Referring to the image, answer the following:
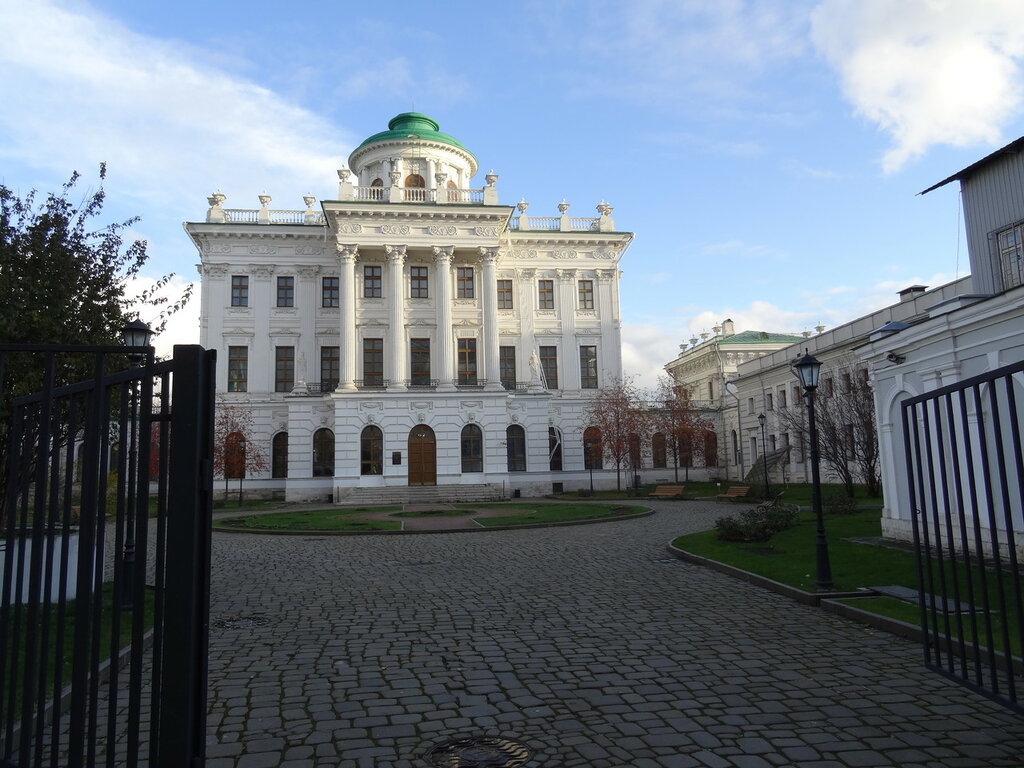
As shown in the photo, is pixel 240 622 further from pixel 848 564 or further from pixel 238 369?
pixel 238 369

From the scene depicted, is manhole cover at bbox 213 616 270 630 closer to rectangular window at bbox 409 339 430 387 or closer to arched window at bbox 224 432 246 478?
arched window at bbox 224 432 246 478

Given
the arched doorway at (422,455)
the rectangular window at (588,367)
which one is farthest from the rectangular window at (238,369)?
the rectangular window at (588,367)

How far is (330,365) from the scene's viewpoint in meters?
→ 44.6

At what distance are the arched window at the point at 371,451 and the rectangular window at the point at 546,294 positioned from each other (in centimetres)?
1370

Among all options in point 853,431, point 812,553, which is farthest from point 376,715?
point 853,431

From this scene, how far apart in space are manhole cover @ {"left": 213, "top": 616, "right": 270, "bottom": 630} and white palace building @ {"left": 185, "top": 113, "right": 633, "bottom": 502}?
29313 millimetres

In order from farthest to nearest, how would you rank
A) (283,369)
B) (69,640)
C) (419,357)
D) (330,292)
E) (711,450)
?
1. (711,450)
2. (330,292)
3. (283,369)
4. (419,357)
5. (69,640)

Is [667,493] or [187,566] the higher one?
[187,566]

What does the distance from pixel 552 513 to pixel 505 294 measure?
21.9 metres

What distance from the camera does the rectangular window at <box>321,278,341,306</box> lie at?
45.4 m

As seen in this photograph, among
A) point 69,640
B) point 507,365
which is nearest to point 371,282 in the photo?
point 507,365

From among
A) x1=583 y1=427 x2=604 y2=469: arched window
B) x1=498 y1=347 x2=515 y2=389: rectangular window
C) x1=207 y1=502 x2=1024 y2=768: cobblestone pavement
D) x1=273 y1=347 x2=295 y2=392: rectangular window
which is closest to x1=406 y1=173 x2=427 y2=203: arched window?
x1=498 y1=347 x2=515 y2=389: rectangular window

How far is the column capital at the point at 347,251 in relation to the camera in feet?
138

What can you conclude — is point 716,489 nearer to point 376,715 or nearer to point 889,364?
point 889,364
